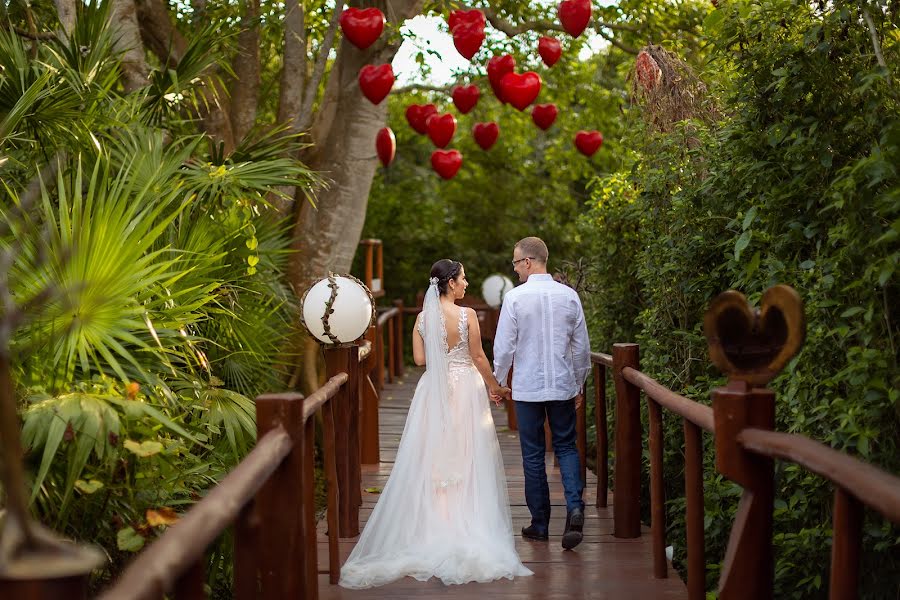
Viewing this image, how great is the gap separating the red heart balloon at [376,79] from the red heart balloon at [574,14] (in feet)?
4.47

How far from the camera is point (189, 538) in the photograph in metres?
2.04

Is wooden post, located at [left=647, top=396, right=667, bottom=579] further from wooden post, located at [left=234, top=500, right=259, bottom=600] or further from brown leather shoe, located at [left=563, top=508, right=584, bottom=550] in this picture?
wooden post, located at [left=234, top=500, right=259, bottom=600]

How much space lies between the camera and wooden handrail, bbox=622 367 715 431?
3.39 m

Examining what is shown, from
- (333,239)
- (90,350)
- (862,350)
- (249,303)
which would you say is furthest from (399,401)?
(862,350)

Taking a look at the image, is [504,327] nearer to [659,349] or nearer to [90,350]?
[659,349]

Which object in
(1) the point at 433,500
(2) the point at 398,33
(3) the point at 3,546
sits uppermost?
(2) the point at 398,33

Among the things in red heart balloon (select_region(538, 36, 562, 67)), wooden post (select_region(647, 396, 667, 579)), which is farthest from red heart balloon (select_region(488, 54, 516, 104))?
wooden post (select_region(647, 396, 667, 579))

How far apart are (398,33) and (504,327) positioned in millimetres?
3886

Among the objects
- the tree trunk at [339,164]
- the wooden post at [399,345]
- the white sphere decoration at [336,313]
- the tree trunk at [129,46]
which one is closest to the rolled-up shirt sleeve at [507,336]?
the white sphere decoration at [336,313]

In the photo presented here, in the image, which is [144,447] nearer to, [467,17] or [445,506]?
[445,506]

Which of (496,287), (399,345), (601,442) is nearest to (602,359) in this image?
(601,442)

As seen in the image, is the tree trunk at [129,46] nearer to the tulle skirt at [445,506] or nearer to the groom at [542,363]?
the tulle skirt at [445,506]

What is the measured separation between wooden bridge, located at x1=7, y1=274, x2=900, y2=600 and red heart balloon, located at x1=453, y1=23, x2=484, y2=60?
2.78 metres

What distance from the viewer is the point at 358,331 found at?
18.2ft
